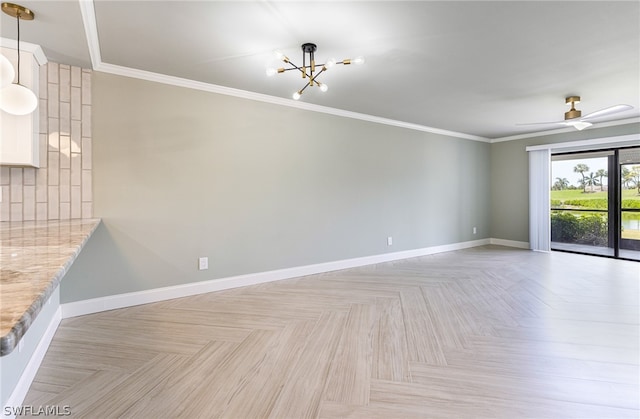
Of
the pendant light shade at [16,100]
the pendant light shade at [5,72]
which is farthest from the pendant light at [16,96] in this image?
the pendant light shade at [5,72]

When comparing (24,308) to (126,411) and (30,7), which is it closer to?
(126,411)

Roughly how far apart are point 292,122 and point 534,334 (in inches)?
140

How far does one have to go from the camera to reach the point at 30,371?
1893mm

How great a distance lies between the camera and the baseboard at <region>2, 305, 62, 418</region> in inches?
62.6

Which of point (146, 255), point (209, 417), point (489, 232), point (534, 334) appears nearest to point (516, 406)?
point (534, 334)

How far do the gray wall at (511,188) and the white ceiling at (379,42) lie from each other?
256cm

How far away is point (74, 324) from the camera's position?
2730mm

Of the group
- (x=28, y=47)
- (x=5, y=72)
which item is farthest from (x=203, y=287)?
(x=28, y=47)

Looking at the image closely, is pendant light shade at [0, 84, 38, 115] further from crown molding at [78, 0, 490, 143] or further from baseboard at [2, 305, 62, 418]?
baseboard at [2, 305, 62, 418]

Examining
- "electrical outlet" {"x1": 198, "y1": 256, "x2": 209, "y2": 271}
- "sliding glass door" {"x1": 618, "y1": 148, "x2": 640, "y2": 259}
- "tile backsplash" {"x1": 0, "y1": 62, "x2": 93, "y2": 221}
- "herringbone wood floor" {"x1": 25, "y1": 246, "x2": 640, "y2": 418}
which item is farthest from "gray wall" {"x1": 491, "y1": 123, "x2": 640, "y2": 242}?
"tile backsplash" {"x1": 0, "y1": 62, "x2": 93, "y2": 221}

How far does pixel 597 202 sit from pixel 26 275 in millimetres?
7745

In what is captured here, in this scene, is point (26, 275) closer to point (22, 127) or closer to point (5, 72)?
point (5, 72)

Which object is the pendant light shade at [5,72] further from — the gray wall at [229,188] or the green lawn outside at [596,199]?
the green lawn outside at [596,199]

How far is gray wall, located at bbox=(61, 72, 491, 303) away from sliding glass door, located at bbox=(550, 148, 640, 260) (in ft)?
9.80
